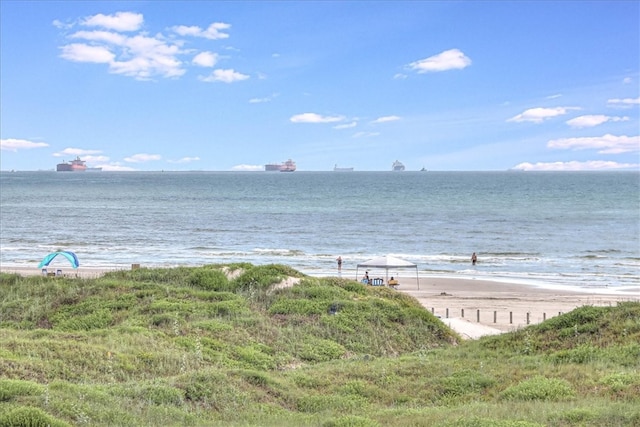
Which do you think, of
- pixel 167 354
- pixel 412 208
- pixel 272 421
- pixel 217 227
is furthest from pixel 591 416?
pixel 412 208

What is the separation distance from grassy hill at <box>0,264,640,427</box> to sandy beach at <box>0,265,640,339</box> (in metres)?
6.38

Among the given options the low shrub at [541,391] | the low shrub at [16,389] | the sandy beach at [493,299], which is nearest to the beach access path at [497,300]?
the sandy beach at [493,299]

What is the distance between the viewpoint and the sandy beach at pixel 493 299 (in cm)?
2748

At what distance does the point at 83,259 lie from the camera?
4662 cm

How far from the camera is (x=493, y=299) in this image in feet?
109

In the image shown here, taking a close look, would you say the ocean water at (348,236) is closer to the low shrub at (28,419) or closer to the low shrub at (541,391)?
the low shrub at (541,391)

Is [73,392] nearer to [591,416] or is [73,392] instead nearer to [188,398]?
[188,398]

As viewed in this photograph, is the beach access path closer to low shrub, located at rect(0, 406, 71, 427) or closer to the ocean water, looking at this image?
the ocean water

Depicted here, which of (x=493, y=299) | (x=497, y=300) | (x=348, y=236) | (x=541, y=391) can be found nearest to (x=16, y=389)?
(x=541, y=391)

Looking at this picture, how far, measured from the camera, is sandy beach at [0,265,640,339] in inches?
1082

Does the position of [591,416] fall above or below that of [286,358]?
above

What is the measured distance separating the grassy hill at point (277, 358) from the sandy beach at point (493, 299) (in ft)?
20.9

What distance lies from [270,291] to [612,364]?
1078 cm

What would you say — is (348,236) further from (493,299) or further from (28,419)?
(28,419)
